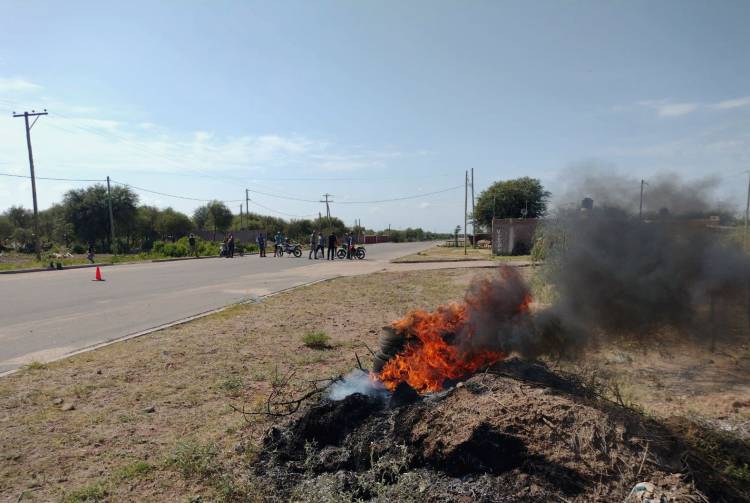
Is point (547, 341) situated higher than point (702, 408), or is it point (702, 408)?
point (547, 341)

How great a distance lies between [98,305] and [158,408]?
8.01m

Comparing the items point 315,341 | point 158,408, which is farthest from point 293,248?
point 158,408

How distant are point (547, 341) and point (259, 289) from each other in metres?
10.8

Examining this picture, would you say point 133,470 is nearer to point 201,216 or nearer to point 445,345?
point 445,345

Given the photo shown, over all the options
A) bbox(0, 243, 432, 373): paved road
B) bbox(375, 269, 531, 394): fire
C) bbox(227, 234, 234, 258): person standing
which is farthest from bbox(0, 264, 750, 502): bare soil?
bbox(227, 234, 234, 258): person standing

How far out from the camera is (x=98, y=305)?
1145 centimetres

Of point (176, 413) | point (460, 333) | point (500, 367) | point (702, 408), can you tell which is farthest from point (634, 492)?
point (176, 413)

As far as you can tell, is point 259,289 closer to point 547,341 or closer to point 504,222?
point 547,341

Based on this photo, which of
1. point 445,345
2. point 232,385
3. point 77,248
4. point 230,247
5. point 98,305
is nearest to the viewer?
point 445,345

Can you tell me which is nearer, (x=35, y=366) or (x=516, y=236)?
(x=35, y=366)

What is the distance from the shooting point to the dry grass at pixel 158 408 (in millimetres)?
3410

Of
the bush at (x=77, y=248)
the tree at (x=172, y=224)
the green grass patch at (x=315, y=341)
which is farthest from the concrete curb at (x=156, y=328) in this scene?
the tree at (x=172, y=224)

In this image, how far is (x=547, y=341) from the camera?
4883mm

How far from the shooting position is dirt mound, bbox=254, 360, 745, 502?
280 centimetres
